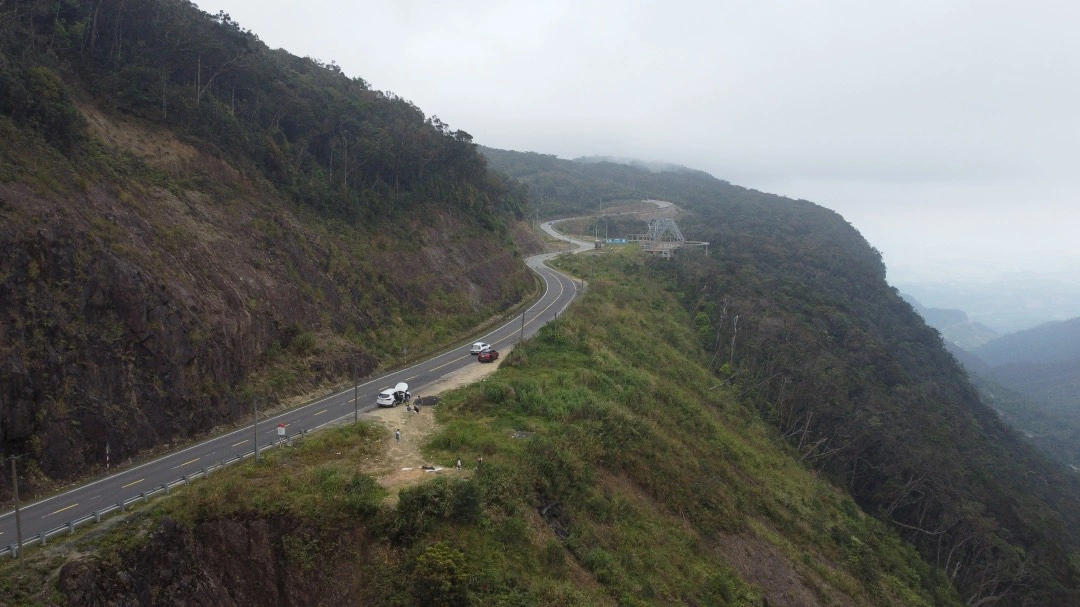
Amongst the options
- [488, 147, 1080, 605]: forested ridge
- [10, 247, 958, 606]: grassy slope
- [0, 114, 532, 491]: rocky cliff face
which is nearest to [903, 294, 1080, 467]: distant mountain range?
[488, 147, 1080, 605]: forested ridge

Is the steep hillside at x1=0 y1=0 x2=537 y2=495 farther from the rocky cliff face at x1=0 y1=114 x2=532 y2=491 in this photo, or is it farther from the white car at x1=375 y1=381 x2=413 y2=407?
the white car at x1=375 y1=381 x2=413 y2=407

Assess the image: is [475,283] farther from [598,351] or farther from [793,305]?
[793,305]

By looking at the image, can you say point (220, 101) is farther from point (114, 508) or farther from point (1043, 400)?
point (1043, 400)

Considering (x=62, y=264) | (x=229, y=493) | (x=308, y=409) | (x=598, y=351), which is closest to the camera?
(x=229, y=493)

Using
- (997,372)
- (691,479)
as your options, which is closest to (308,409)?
(691,479)

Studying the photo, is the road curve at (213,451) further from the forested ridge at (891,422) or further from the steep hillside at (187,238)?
the forested ridge at (891,422)
